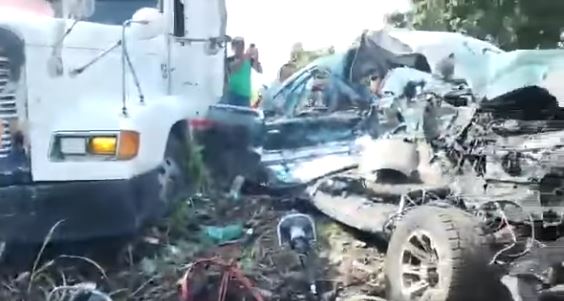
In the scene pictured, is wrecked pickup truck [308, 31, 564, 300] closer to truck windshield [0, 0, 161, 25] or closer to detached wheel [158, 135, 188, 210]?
detached wheel [158, 135, 188, 210]

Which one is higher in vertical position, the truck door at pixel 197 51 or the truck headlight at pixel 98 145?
the truck door at pixel 197 51

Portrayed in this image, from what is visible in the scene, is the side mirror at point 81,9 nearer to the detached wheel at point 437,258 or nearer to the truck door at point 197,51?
the truck door at point 197,51

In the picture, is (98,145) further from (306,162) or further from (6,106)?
(306,162)

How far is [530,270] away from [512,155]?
13.3 inches

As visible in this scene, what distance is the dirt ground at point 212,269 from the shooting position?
230 centimetres

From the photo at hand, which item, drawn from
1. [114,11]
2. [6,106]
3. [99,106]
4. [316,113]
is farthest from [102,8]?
[316,113]

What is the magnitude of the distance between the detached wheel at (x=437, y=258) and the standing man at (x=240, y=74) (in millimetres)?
594

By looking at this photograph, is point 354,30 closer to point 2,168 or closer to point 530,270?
point 530,270

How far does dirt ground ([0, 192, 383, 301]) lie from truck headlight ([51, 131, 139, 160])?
0.75ft

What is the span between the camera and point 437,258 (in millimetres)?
2379

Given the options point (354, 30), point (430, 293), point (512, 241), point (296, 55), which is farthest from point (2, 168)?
point (512, 241)

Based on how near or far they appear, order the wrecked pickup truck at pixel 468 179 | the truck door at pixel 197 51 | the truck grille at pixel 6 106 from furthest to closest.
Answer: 1. the wrecked pickup truck at pixel 468 179
2. the truck door at pixel 197 51
3. the truck grille at pixel 6 106

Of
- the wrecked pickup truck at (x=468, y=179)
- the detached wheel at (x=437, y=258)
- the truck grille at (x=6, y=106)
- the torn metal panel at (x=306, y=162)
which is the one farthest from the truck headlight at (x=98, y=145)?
the detached wheel at (x=437, y=258)

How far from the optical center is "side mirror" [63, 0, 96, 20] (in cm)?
222
